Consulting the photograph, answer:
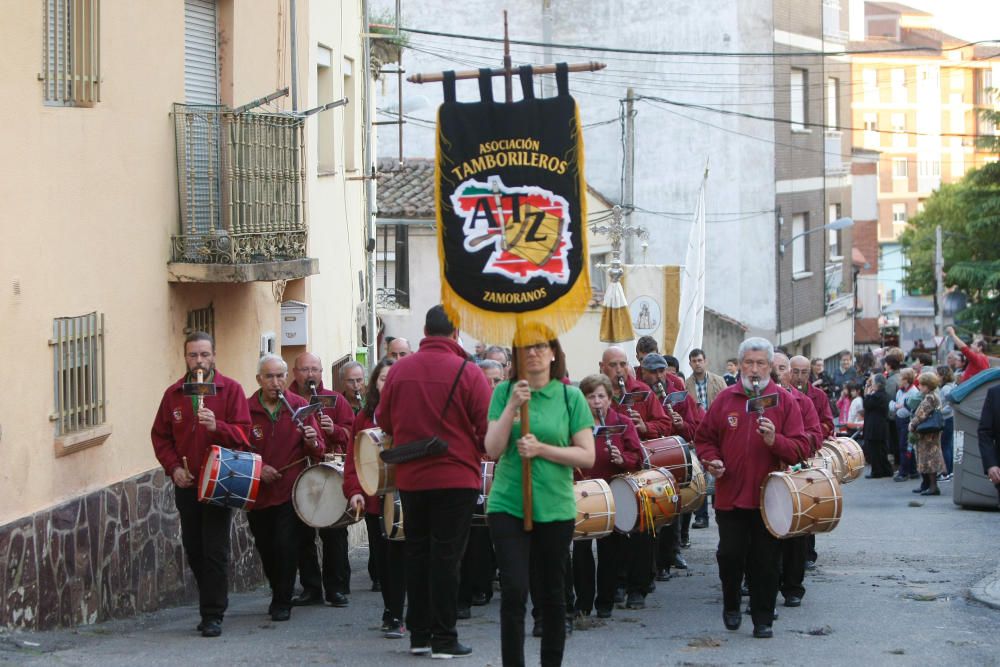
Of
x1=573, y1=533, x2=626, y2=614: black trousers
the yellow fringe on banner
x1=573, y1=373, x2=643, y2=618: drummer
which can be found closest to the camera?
the yellow fringe on banner

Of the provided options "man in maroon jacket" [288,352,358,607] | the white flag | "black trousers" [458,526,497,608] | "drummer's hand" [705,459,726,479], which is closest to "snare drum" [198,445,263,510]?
"man in maroon jacket" [288,352,358,607]

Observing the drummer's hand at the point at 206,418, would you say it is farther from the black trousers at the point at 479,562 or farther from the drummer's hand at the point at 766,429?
the drummer's hand at the point at 766,429

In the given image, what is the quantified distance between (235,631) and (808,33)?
118 ft

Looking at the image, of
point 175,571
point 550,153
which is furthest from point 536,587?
point 175,571

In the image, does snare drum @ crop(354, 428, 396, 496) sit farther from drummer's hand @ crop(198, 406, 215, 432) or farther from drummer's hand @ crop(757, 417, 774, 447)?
drummer's hand @ crop(757, 417, 774, 447)

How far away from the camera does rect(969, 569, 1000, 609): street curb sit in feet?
37.1

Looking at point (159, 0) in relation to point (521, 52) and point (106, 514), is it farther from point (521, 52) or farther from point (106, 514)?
point (521, 52)

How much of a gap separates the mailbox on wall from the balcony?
6.65 ft

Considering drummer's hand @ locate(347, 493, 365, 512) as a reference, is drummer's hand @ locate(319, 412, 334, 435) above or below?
above

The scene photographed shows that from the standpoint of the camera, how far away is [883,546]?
1588cm

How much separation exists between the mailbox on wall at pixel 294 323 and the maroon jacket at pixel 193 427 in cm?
744

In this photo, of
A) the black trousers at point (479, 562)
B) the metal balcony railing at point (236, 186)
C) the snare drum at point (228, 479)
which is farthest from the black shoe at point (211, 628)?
the metal balcony railing at point (236, 186)

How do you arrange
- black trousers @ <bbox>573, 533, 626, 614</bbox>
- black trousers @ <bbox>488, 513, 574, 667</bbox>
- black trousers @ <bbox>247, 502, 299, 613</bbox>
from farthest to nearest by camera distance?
black trousers @ <bbox>247, 502, 299, 613</bbox>, black trousers @ <bbox>573, 533, 626, 614</bbox>, black trousers @ <bbox>488, 513, 574, 667</bbox>

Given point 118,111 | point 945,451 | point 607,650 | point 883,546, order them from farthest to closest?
point 945,451
point 883,546
point 118,111
point 607,650
